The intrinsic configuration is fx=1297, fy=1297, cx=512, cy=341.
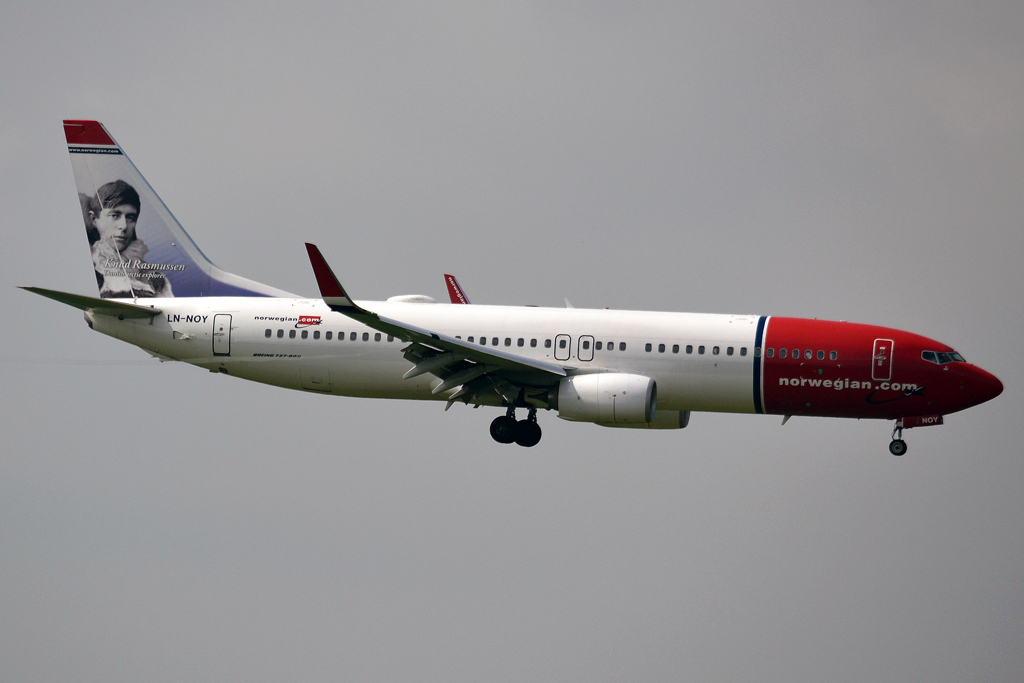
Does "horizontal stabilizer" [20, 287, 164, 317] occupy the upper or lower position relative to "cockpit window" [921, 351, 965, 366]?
upper

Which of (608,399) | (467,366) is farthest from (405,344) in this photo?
(608,399)

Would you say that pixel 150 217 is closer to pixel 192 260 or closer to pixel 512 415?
pixel 192 260

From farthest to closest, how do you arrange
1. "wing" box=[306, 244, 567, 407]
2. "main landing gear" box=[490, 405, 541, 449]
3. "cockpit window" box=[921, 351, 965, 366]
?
"main landing gear" box=[490, 405, 541, 449] → "cockpit window" box=[921, 351, 965, 366] → "wing" box=[306, 244, 567, 407]

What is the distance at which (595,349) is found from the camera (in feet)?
145

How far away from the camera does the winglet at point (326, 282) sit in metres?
38.4

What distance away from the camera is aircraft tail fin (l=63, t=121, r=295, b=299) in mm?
49156

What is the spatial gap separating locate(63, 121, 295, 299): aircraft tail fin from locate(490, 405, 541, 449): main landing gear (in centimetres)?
993

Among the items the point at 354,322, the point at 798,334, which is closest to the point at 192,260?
the point at 354,322

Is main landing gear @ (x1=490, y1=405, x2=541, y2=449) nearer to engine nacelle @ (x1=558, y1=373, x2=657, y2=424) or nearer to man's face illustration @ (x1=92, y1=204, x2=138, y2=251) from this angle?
engine nacelle @ (x1=558, y1=373, x2=657, y2=424)

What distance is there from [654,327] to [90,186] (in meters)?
22.7

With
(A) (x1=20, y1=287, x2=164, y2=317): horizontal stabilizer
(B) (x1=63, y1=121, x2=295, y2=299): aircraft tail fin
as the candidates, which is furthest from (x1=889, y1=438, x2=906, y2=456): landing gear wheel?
(A) (x1=20, y1=287, x2=164, y2=317): horizontal stabilizer

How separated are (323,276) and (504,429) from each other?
977cm

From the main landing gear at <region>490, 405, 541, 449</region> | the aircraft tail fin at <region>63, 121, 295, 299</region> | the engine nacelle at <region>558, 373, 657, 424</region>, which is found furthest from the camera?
the aircraft tail fin at <region>63, 121, 295, 299</region>

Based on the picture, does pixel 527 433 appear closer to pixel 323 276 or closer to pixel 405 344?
pixel 405 344
